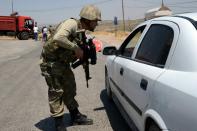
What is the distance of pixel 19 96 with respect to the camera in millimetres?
9320

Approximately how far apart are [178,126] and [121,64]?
8.76ft

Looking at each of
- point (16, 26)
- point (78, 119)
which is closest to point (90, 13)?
point (78, 119)

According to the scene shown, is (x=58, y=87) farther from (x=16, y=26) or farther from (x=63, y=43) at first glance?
(x=16, y=26)

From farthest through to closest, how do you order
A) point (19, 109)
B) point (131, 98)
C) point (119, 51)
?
point (19, 109) < point (119, 51) < point (131, 98)

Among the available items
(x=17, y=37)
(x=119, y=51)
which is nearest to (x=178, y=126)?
(x=119, y=51)

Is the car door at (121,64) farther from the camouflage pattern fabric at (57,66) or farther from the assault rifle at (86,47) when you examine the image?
the camouflage pattern fabric at (57,66)

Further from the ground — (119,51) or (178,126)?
(119,51)

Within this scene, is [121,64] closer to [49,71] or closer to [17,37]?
[49,71]

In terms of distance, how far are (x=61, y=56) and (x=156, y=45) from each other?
184 centimetres

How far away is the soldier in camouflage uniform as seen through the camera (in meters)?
5.70

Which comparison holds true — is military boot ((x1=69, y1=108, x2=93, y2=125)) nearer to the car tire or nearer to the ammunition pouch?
the ammunition pouch

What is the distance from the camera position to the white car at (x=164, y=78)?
3234 mm

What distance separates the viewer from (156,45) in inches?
179

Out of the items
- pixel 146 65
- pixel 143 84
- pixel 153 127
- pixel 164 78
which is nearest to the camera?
pixel 164 78
